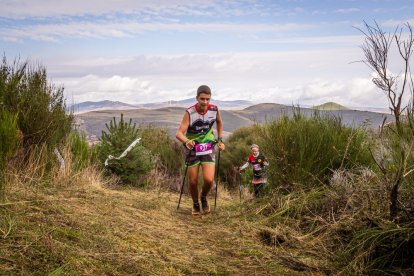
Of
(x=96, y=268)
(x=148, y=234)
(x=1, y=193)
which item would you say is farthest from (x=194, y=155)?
(x=96, y=268)

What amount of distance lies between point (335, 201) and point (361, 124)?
2.37 m

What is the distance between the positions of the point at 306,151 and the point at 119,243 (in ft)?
10.9

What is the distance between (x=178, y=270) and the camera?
3.92 metres

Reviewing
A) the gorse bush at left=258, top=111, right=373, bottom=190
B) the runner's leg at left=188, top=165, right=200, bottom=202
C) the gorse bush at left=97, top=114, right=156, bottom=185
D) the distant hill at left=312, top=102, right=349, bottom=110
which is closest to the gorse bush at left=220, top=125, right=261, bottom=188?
the gorse bush at left=97, top=114, right=156, bottom=185

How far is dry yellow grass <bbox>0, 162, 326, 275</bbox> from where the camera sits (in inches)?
143

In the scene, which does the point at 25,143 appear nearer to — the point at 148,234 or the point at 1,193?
the point at 1,193

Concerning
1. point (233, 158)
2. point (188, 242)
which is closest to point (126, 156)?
point (188, 242)

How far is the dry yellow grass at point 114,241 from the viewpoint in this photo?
3.64 meters

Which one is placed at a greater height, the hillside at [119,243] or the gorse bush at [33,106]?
the gorse bush at [33,106]

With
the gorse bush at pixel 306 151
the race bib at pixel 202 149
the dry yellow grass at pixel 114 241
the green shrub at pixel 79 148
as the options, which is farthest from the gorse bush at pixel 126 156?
the gorse bush at pixel 306 151

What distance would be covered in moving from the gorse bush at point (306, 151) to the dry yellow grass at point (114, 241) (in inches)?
40.4

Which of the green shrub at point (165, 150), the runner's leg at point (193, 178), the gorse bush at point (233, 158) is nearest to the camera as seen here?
the runner's leg at point (193, 178)

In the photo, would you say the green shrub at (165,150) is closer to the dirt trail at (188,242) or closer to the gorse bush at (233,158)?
the gorse bush at (233,158)

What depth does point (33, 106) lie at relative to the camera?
7.72 m
